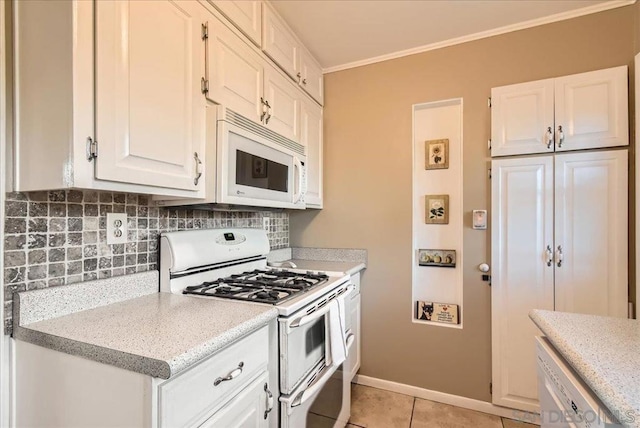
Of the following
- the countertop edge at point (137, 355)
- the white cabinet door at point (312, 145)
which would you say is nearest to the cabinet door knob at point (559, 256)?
the white cabinet door at point (312, 145)

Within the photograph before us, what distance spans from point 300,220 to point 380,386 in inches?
56.6

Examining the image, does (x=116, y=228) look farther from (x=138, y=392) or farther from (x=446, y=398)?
(x=446, y=398)

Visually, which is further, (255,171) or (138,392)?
(255,171)

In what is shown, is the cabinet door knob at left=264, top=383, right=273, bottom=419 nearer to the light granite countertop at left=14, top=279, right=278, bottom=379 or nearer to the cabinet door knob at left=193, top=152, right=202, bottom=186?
the light granite countertop at left=14, top=279, right=278, bottom=379

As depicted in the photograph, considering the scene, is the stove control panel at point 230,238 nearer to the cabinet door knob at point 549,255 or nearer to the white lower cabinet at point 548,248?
the white lower cabinet at point 548,248

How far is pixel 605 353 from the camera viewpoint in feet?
2.70

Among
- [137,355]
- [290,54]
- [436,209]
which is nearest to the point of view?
[137,355]

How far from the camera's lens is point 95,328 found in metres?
0.90

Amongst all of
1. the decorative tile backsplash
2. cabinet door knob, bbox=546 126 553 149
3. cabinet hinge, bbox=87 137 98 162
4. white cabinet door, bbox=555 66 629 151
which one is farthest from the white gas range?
white cabinet door, bbox=555 66 629 151

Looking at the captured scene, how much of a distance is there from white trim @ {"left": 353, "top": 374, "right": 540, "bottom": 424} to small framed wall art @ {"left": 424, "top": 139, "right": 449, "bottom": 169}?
1.63 m

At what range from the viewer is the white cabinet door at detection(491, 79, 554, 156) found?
1.83 m

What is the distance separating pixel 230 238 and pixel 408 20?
1755 mm

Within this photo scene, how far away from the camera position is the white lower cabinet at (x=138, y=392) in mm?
737

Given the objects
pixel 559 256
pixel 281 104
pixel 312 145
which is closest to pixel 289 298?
pixel 281 104
